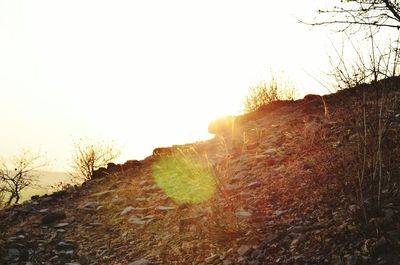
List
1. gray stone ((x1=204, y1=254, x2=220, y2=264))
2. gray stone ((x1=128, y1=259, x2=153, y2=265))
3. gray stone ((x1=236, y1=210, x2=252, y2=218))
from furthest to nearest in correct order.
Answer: gray stone ((x1=236, y1=210, x2=252, y2=218)) < gray stone ((x1=128, y1=259, x2=153, y2=265)) < gray stone ((x1=204, y1=254, x2=220, y2=264))

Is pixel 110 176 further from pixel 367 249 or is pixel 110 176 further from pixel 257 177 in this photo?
pixel 367 249

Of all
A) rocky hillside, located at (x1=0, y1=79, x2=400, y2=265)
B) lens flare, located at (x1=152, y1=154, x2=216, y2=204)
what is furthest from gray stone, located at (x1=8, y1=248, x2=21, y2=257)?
lens flare, located at (x1=152, y1=154, x2=216, y2=204)

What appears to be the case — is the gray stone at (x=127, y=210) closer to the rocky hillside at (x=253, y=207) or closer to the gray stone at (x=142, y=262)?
the rocky hillside at (x=253, y=207)

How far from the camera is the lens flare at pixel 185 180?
21.1 ft

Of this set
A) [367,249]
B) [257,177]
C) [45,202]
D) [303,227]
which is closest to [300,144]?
[257,177]

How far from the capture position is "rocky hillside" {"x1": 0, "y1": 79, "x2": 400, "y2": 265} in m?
3.71

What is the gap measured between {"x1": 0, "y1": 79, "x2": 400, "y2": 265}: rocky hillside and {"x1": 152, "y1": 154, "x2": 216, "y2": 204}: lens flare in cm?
3

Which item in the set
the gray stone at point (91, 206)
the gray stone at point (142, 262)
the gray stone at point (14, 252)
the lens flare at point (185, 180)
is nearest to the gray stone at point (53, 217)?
the gray stone at point (91, 206)

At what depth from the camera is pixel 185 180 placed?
7.55m

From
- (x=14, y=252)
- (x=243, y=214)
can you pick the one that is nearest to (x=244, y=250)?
(x=243, y=214)

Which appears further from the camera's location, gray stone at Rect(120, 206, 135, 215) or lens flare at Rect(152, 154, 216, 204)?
gray stone at Rect(120, 206, 135, 215)

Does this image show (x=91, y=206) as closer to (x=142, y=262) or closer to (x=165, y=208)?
(x=165, y=208)

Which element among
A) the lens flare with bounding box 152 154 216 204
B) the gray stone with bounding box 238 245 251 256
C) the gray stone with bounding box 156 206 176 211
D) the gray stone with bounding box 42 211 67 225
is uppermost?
the lens flare with bounding box 152 154 216 204

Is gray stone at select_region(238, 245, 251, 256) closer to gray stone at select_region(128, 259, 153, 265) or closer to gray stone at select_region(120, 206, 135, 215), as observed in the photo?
gray stone at select_region(128, 259, 153, 265)
